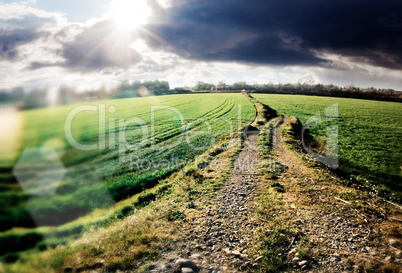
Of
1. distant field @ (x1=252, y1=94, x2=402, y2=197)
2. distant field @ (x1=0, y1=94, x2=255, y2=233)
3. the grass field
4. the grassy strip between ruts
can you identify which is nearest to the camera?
the grassy strip between ruts

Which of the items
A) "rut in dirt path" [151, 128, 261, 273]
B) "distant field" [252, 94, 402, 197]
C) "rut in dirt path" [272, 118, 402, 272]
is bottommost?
"rut in dirt path" [151, 128, 261, 273]

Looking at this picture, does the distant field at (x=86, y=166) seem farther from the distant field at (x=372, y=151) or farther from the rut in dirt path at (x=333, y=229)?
→ the distant field at (x=372, y=151)

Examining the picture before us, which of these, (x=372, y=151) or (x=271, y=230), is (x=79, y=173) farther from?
(x=372, y=151)

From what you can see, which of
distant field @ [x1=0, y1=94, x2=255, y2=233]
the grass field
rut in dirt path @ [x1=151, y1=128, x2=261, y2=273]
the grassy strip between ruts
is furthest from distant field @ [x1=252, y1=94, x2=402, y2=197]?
distant field @ [x1=0, y1=94, x2=255, y2=233]

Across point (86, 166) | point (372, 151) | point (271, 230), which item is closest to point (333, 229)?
point (271, 230)

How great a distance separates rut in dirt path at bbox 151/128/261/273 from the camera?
6.39m

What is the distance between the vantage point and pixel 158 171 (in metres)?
14.8

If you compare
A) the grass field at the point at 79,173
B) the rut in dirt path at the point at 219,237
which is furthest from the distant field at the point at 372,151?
the grass field at the point at 79,173

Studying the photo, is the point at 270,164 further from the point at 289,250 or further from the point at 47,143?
the point at 47,143

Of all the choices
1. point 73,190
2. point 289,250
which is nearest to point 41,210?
point 73,190

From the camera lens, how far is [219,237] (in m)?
7.76

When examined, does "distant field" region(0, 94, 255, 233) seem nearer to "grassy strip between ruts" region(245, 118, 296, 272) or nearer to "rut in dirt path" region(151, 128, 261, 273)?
"rut in dirt path" region(151, 128, 261, 273)

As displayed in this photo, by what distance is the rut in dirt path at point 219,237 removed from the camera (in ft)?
21.0

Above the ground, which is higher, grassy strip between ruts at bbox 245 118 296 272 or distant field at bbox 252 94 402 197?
distant field at bbox 252 94 402 197
